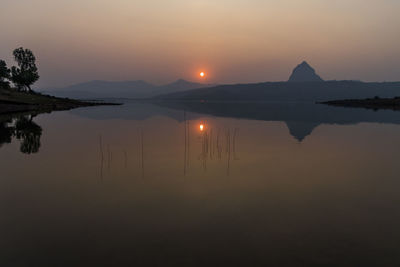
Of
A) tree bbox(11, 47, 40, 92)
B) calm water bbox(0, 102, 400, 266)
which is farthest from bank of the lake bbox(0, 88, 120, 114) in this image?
calm water bbox(0, 102, 400, 266)

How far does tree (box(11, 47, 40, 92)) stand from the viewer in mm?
137000

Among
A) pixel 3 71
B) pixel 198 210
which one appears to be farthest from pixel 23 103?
pixel 198 210

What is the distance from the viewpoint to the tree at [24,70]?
137000mm

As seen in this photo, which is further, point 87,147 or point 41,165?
point 87,147

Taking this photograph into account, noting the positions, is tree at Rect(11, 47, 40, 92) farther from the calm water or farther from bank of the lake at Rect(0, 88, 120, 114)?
the calm water

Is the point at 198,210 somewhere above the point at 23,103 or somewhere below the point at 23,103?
below

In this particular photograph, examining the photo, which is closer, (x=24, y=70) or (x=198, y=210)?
(x=198, y=210)

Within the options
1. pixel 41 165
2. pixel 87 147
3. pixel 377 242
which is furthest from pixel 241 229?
pixel 87 147

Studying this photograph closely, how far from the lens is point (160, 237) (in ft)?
35.6

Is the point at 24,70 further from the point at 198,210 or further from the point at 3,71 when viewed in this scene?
the point at 198,210

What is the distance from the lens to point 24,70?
140750mm

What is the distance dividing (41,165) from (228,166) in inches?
618

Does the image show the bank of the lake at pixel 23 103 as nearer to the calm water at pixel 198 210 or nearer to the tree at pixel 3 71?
the tree at pixel 3 71

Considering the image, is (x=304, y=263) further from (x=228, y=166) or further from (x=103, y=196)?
(x=228, y=166)
